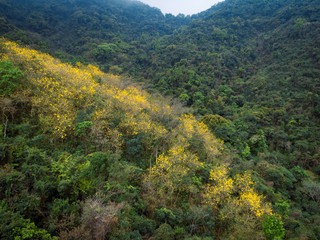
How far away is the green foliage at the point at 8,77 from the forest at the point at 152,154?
70 millimetres

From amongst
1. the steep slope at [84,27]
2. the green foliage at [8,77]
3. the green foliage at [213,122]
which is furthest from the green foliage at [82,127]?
the steep slope at [84,27]

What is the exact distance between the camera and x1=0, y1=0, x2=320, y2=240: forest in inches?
307

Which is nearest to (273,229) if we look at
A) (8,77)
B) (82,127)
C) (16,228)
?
(16,228)

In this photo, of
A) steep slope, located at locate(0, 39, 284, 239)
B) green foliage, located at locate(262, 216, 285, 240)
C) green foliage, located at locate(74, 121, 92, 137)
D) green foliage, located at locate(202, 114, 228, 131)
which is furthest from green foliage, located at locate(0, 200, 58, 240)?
green foliage, located at locate(202, 114, 228, 131)

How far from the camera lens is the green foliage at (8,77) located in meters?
10.7

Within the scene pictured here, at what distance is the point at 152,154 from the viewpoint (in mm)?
15344

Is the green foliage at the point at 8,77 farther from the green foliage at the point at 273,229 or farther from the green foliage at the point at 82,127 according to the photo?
the green foliage at the point at 273,229

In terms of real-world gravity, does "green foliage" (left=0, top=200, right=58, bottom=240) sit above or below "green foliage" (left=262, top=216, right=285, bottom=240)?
above

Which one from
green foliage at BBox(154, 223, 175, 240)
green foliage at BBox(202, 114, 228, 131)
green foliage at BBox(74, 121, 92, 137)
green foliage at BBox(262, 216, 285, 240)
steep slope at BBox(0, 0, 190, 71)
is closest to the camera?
green foliage at BBox(154, 223, 175, 240)

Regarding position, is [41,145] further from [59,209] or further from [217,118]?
[217,118]

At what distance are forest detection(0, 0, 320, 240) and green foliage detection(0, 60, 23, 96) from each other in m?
0.07

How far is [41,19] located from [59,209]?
273 feet

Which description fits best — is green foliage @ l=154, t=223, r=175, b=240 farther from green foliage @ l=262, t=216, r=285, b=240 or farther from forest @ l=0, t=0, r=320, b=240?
green foliage @ l=262, t=216, r=285, b=240

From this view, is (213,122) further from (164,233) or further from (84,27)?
(84,27)
